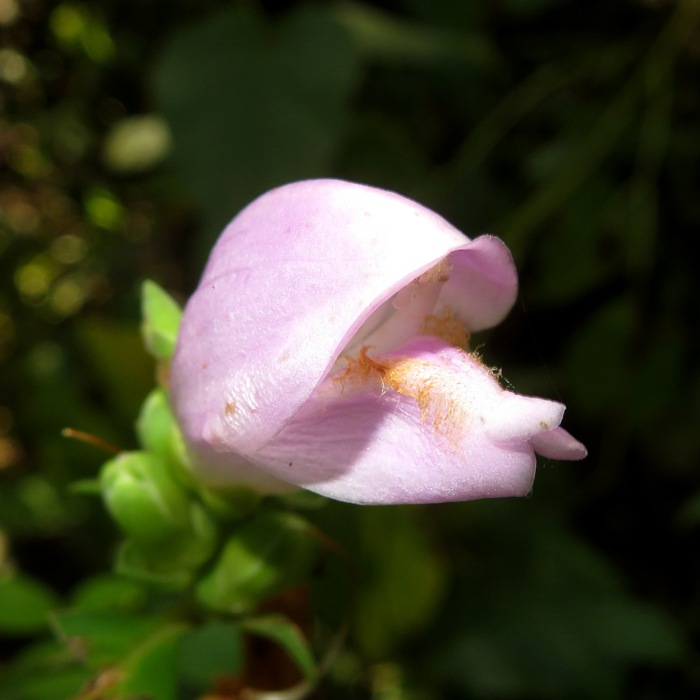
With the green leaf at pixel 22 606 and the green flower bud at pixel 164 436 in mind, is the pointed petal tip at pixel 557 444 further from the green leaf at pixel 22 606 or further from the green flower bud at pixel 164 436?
the green leaf at pixel 22 606

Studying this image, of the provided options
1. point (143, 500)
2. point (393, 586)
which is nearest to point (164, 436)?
point (143, 500)

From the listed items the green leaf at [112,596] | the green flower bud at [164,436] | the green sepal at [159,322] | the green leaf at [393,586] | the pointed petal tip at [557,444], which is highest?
the pointed petal tip at [557,444]

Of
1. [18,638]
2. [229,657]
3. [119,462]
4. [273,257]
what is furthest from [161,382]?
[18,638]

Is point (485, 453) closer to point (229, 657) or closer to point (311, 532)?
point (311, 532)

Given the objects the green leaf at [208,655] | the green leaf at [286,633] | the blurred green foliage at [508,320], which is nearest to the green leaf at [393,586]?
the blurred green foliage at [508,320]

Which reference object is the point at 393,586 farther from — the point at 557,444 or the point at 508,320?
the point at 557,444

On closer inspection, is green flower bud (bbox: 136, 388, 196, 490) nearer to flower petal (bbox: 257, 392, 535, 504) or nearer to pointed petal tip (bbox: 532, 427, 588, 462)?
flower petal (bbox: 257, 392, 535, 504)
